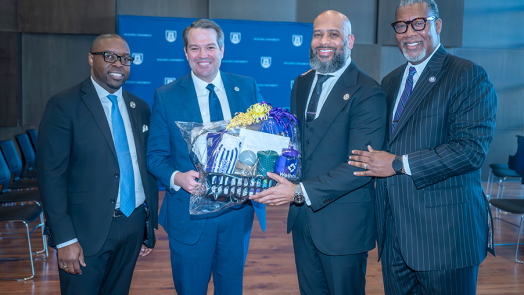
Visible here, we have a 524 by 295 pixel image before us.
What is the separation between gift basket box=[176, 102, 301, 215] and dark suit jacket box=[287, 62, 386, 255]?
139mm

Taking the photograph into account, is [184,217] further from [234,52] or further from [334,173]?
[234,52]

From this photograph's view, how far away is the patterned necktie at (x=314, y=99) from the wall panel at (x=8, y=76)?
6.94 metres

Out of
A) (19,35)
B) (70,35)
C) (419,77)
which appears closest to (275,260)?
(419,77)

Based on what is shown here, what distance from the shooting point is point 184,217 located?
6.77 ft

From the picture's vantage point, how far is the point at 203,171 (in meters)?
1.78

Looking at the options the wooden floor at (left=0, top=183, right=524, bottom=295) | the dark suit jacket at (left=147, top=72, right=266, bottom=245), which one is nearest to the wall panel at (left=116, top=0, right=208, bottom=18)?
the wooden floor at (left=0, top=183, right=524, bottom=295)

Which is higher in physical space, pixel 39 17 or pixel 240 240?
pixel 39 17

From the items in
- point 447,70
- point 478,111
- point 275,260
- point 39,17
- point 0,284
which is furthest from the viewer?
point 39,17

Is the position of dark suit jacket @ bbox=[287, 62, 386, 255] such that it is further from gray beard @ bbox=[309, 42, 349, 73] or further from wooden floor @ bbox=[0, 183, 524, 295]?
wooden floor @ bbox=[0, 183, 524, 295]

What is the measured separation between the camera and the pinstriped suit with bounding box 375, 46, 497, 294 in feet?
5.75

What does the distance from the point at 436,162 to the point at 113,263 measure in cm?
180

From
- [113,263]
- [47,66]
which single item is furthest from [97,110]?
[47,66]

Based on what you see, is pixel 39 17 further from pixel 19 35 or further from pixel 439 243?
pixel 439 243

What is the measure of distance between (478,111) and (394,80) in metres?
0.53
